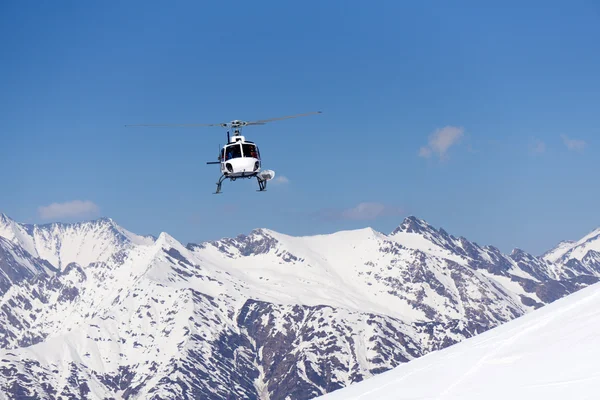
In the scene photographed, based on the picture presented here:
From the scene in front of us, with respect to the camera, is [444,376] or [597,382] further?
[444,376]

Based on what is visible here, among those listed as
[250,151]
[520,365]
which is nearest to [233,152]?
[250,151]

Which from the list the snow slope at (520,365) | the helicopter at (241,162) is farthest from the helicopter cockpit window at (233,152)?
the snow slope at (520,365)

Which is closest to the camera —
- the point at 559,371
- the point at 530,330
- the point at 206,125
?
the point at 559,371

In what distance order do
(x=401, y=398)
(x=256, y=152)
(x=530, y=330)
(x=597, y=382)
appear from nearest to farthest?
(x=597, y=382), (x=401, y=398), (x=530, y=330), (x=256, y=152)

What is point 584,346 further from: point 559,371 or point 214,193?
point 214,193

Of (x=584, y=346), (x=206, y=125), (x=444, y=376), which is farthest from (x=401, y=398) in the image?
(x=206, y=125)

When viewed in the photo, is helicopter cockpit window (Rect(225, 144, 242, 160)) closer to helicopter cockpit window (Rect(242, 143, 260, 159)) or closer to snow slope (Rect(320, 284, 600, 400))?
helicopter cockpit window (Rect(242, 143, 260, 159))

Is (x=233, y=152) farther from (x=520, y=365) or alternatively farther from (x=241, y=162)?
(x=520, y=365)
